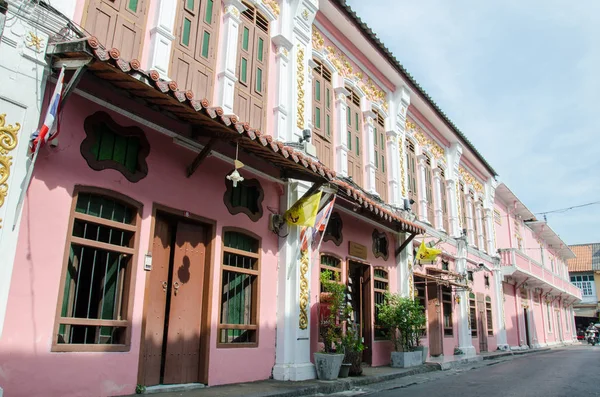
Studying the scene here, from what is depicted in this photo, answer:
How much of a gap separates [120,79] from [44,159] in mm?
1236

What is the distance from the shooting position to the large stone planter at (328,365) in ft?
27.6

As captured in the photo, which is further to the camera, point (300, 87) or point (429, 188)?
point (429, 188)

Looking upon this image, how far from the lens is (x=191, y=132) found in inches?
280

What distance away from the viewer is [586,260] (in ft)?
151

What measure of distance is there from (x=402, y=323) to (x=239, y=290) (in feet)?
16.0

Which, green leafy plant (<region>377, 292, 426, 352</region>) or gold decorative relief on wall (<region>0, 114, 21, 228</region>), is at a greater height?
gold decorative relief on wall (<region>0, 114, 21, 228</region>)

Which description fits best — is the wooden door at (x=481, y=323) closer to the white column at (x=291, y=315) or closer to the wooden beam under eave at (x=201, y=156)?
the white column at (x=291, y=315)

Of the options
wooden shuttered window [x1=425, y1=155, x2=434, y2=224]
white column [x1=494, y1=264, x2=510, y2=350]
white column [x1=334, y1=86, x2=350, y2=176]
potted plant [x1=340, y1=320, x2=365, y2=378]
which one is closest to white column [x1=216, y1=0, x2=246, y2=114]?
white column [x1=334, y1=86, x2=350, y2=176]

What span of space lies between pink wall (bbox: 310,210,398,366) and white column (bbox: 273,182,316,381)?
53 cm

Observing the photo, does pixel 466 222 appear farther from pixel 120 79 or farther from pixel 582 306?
pixel 582 306

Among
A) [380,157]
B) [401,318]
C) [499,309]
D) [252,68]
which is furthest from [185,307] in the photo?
[499,309]

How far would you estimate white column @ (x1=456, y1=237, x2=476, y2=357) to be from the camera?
16469 millimetres

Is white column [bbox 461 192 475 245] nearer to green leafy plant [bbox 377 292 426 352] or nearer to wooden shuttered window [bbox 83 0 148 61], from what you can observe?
green leafy plant [bbox 377 292 426 352]

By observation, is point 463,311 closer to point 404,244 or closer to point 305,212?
point 404,244
